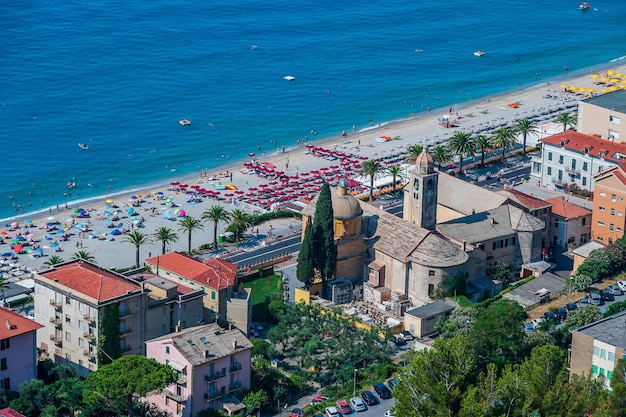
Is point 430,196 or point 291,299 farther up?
point 430,196

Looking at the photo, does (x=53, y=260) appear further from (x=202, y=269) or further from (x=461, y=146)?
(x=461, y=146)

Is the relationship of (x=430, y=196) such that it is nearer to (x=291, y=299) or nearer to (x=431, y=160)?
(x=431, y=160)

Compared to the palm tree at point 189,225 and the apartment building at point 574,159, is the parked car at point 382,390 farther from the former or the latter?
the apartment building at point 574,159

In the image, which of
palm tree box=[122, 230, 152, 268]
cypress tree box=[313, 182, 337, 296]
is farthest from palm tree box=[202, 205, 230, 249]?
cypress tree box=[313, 182, 337, 296]

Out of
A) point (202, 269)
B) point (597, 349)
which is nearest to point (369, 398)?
point (597, 349)

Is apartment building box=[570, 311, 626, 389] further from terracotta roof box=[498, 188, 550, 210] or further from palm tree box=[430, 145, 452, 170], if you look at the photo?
palm tree box=[430, 145, 452, 170]

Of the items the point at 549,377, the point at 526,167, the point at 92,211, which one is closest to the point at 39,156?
the point at 92,211

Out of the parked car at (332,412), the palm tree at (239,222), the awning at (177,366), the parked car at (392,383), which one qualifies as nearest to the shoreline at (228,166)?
the palm tree at (239,222)

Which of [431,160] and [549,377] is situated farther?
[431,160]
